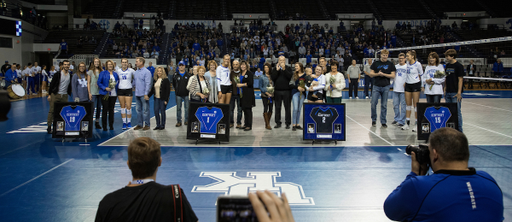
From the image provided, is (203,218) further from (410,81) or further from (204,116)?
(410,81)

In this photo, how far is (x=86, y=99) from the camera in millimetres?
9258

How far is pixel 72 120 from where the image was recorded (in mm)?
8266

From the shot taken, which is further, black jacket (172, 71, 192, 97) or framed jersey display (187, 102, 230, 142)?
black jacket (172, 71, 192, 97)

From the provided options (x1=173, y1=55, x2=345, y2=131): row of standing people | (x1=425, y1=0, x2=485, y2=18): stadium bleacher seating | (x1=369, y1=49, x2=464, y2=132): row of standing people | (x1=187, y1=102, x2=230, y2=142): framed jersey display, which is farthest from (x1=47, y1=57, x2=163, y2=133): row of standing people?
(x1=425, y1=0, x2=485, y2=18): stadium bleacher seating

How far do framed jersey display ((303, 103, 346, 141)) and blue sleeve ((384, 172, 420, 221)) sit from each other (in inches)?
224

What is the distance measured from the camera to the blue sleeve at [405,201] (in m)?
2.24

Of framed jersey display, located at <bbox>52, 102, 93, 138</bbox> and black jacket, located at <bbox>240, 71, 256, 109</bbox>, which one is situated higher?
black jacket, located at <bbox>240, 71, 256, 109</bbox>

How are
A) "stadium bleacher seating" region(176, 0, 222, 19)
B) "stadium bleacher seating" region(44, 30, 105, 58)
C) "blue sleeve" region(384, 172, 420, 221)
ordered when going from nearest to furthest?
"blue sleeve" region(384, 172, 420, 221) < "stadium bleacher seating" region(44, 30, 105, 58) < "stadium bleacher seating" region(176, 0, 222, 19)

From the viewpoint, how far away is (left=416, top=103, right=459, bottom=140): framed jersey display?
7.88m

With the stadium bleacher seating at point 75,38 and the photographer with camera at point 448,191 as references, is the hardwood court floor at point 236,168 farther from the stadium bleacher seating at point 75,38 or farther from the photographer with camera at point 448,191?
the stadium bleacher seating at point 75,38

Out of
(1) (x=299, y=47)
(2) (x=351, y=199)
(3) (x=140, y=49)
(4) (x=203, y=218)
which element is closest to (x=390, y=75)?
(2) (x=351, y=199)

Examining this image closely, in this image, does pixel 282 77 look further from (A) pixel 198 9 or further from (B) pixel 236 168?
(A) pixel 198 9

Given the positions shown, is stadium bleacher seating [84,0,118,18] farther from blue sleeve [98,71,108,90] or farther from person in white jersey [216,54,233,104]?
person in white jersey [216,54,233,104]

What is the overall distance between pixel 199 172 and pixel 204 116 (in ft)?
7.58
